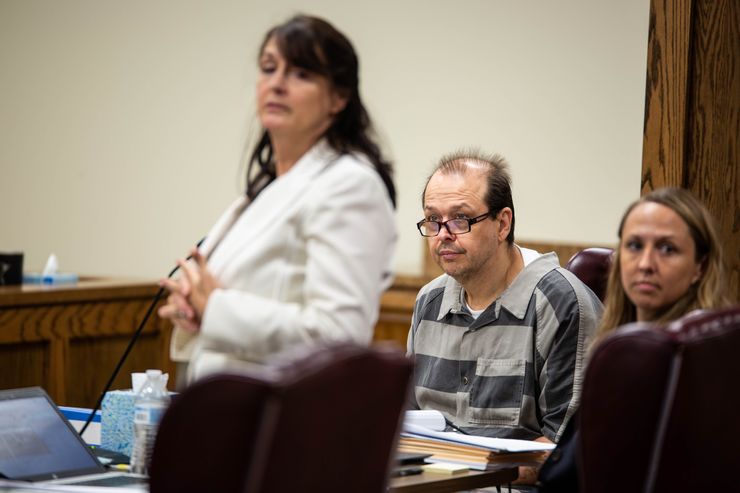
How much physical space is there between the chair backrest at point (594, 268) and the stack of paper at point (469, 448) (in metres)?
0.89

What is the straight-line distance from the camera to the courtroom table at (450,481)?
6.59ft

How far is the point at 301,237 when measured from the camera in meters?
1.82

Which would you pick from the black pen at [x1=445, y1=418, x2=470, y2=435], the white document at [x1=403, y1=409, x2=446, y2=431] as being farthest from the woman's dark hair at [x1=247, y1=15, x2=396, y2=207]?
the black pen at [x1=445, y1=418, x2=470, y2=435]

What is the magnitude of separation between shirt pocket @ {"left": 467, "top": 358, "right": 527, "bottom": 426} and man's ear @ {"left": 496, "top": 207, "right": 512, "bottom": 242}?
0.37m

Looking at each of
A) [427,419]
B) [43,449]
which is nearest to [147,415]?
[43,449]

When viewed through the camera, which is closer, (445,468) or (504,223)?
(445,468)

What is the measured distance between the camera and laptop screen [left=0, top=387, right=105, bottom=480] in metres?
2.05

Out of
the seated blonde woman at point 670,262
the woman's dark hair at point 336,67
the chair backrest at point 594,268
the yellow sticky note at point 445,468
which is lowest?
the yellow sticky note at point 445,468

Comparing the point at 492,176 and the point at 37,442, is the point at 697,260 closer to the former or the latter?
the point at 492,176

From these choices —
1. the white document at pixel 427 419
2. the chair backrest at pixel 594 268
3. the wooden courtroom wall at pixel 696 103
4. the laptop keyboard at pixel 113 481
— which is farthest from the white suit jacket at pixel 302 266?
the wooden courtroom wall at pixel 696 103

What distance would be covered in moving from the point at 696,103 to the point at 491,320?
88 centimetres

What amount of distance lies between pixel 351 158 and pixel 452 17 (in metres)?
5.25

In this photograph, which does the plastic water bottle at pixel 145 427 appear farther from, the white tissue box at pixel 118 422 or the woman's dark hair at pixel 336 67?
the woman's dark hair at pixel 336 67

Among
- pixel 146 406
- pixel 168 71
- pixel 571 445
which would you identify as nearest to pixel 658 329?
pixel 571 445
